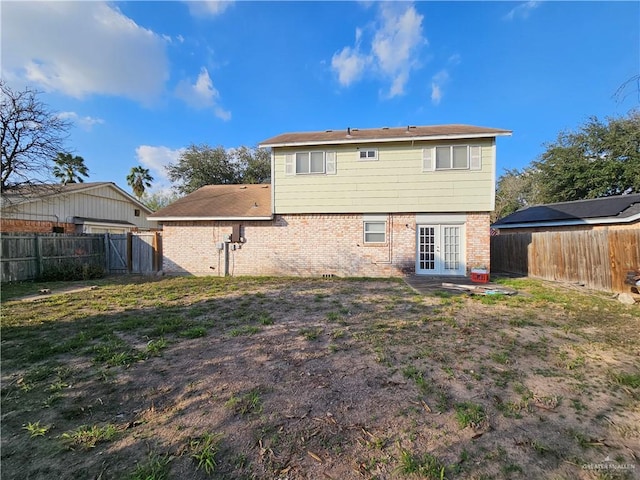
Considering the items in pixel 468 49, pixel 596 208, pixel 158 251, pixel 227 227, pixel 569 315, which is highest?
pixel 468 49

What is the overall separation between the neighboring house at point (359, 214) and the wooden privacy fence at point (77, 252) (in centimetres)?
120

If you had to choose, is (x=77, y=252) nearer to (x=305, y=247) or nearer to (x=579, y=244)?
(x=305, y=247)

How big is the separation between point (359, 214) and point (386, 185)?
1525 mm

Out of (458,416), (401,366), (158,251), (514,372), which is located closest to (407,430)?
(458,416)

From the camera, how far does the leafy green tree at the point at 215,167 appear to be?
82.6 ft

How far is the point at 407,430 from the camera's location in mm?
2404

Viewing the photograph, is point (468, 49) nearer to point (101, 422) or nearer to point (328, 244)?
point (328, 244)

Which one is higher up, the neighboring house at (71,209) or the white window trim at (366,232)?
the neighboring house at (71,209)

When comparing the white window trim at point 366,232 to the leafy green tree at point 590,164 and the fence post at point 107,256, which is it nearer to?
the fence post at point 107,256

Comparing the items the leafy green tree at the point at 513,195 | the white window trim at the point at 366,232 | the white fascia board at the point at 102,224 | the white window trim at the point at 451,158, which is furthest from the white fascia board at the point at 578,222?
the white fascia board at the point at 102,224

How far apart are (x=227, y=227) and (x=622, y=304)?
40.4ft

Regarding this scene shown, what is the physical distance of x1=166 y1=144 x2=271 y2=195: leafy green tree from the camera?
25172 millimetres

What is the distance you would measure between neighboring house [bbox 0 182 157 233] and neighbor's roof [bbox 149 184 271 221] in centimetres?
393

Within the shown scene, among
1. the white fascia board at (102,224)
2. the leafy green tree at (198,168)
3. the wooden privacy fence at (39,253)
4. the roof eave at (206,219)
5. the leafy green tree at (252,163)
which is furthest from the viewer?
the leafy green tree at (252,163)
